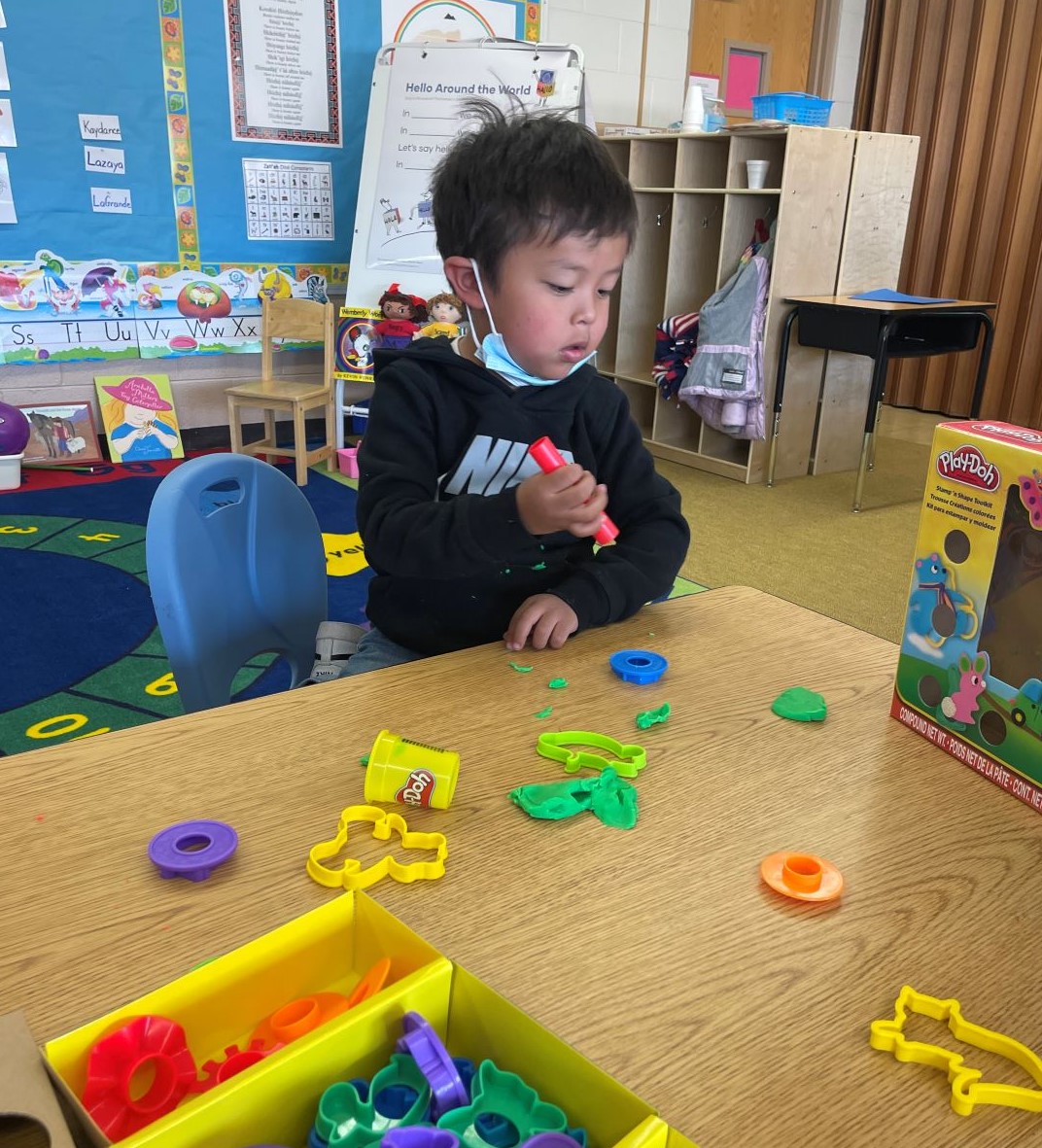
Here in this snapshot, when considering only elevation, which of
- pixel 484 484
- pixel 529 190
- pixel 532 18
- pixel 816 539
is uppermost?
pixel 532 18

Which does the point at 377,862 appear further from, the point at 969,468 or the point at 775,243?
the point at 775,243

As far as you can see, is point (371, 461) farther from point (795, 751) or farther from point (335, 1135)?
point (335, 1135)

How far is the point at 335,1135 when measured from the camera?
43cm

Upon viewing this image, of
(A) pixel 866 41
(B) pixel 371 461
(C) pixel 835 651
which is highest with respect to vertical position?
(A) pixel 866 41

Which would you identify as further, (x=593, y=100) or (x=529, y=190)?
(x=593, y=100)

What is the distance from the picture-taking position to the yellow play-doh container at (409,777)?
2.15ft

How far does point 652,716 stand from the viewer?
78cm

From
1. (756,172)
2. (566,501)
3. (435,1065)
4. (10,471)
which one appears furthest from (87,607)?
(756,172)

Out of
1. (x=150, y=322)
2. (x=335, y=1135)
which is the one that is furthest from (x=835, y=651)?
(x=150, y=322)

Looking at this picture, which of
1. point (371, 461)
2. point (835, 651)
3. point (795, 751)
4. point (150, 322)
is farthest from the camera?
point (150, 322)

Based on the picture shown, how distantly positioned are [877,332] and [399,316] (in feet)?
5.91

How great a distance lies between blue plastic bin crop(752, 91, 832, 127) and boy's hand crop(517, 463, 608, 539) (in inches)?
140

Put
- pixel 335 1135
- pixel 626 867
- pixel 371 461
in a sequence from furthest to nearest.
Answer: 1. pixel 371 461
2. pixel 626 867
3. pixel 335 1135

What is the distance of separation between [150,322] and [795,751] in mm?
3831
